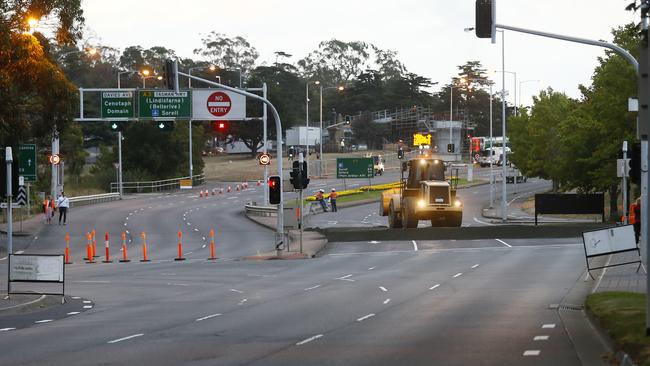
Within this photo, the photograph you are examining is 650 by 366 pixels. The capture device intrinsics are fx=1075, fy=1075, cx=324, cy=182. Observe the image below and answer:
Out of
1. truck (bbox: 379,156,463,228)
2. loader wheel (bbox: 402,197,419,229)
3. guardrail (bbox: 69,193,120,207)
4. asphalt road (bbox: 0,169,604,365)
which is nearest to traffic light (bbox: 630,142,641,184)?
asphalt road (bbox: 0,169,604,365)

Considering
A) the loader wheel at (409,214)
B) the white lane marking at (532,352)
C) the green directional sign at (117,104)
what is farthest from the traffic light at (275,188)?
the green directional sign at (117,104)

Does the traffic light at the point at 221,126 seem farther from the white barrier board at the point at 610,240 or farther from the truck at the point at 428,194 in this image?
the white barrier board at the point at 610,240

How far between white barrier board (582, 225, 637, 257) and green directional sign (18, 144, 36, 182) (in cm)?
3056

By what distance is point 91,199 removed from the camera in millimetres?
80500

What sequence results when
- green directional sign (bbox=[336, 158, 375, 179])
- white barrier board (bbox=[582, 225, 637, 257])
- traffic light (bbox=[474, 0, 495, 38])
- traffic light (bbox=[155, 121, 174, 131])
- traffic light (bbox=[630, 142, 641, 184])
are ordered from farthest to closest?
green directional sign (bbox=[336, 158, 375, 179]), traffic light (bbox=[155, 121, 174, 131]), traffic light (bbox=[474, 0, 495, 38]), white barrier board (bbox=[582, 225, 637, 257]), traffic light (bbox=[630, 142, 641, 184])

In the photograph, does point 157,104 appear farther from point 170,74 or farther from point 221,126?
point 170,74

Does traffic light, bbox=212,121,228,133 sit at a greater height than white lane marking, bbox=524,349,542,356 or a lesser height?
greater

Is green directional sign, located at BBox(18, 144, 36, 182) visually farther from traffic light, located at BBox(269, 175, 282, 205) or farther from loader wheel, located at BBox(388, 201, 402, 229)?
loader wheel, located at BBox(388, 201, 402, 229)

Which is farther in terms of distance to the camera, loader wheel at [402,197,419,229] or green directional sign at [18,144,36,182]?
green directional sign at [18,144,36,182]

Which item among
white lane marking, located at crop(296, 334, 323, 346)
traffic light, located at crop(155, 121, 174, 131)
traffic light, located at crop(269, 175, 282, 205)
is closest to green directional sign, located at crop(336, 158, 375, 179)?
traffic light, located at crop(155, 121, 174, 131)

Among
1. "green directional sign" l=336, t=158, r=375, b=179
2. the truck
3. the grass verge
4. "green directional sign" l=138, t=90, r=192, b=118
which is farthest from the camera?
"green directional sign" l=336, t=158, r=375, b=179

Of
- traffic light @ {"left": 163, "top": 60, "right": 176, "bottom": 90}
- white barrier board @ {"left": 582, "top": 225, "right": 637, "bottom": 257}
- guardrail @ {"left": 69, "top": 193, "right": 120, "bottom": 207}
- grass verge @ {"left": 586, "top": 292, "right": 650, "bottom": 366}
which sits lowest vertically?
guardrail @ {"left": 69, "top": 193, "right": 120, "bottom": 207}

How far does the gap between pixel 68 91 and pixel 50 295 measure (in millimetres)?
16504

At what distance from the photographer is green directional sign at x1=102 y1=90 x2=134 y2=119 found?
6375 cm
